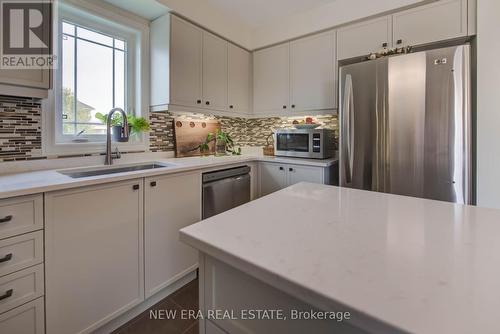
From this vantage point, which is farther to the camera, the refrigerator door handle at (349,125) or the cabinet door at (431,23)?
the refrigerator door handle at (349,125)

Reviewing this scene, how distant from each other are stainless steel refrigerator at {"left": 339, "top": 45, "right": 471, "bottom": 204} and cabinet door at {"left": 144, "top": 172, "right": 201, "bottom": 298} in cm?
132

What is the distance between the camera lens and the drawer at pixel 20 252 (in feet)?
3.65

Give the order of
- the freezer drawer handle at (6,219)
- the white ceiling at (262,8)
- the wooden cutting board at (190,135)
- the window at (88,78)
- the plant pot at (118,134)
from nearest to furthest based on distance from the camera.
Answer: the freezer drawer handle at (6,219)
the window at (88,78)
the plant pot at (118,134)
the white ceiling at (262,8)
the wooden cutting board at (190,135)

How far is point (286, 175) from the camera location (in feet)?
8.47

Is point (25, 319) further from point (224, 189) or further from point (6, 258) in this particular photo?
point (224, 189)

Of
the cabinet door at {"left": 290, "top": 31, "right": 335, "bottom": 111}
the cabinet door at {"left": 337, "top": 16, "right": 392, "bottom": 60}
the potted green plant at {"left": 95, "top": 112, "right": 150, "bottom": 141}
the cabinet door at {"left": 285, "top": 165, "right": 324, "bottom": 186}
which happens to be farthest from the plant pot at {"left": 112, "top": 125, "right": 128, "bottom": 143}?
the cabinet door at {"left": 337, "top": 16, "right": 392, "bottom": 60}

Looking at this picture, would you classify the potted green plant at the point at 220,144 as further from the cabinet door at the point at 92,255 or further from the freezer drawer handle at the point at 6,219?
the freezer drawer handle at the point at 6,219

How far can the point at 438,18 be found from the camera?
6.73 feet

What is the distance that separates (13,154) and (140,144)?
89 cm

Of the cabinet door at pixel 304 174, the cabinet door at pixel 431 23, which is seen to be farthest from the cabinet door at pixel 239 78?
the cabinet door at pixel 431 23

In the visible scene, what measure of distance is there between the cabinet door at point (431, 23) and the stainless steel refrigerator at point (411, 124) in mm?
471

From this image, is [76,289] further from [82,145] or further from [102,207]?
[82,145]

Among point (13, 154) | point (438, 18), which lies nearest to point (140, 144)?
point (13, 154)

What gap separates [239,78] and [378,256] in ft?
9.21
